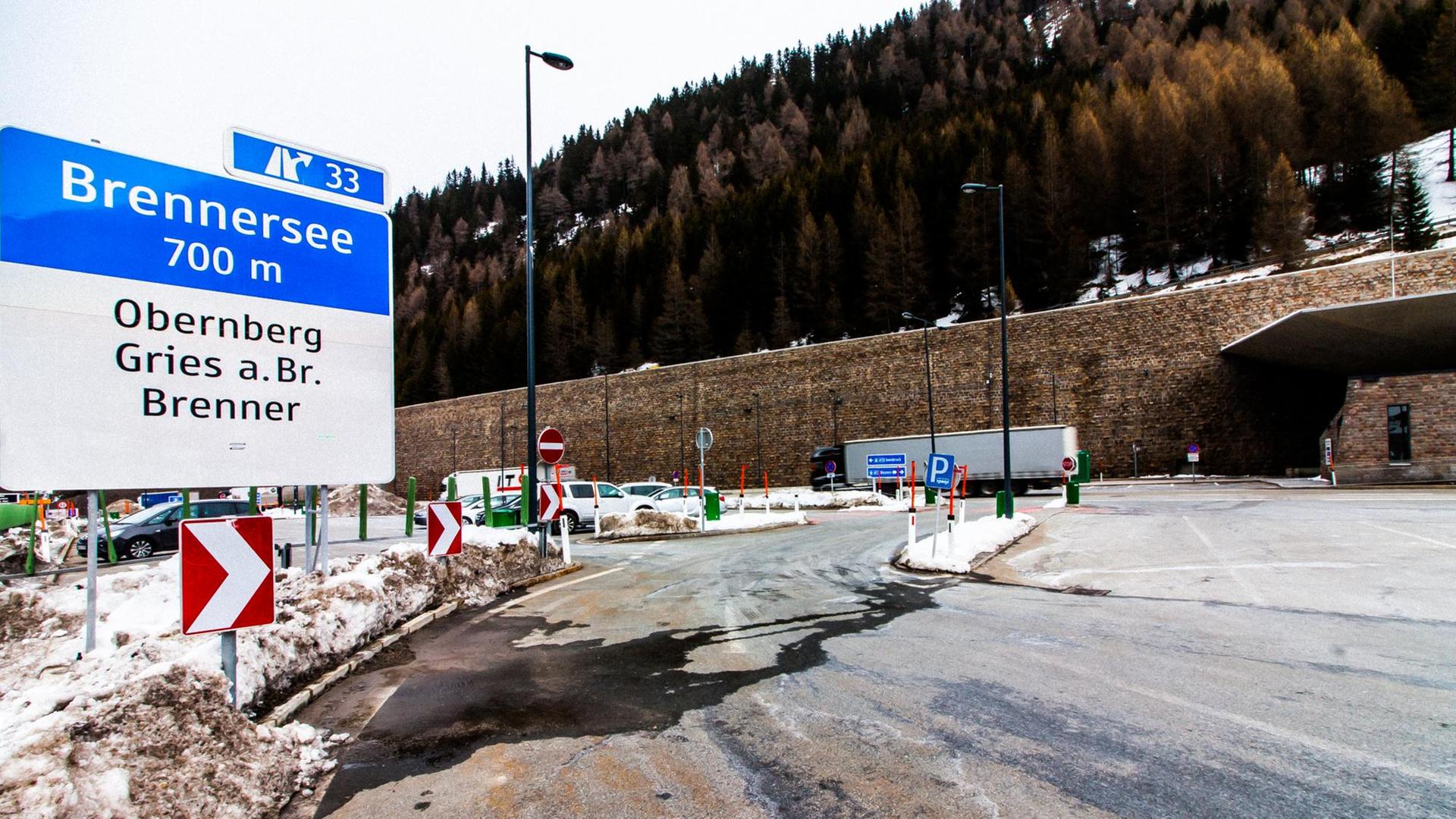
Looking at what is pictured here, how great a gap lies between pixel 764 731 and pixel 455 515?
21.8 ft

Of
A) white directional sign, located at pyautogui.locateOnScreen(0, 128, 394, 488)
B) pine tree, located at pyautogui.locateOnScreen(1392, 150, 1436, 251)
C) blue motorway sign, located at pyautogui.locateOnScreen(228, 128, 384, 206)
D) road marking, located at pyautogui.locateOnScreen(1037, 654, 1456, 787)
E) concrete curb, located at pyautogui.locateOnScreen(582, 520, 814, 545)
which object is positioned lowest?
concrete curb, located at pyautogui.locateOnScreen(582, 520, 814, 545)

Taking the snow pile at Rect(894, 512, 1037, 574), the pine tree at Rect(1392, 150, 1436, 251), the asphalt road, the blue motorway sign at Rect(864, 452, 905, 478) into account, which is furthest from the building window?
the pine tree at Rect(1392, 150, 1436, 251)

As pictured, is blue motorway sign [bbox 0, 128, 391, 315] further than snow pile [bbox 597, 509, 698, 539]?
No

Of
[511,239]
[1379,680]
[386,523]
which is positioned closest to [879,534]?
[1379,680]

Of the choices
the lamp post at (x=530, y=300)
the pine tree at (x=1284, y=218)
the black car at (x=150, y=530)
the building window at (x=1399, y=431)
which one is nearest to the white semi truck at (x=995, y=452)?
the building window at (x=1399, y=431)

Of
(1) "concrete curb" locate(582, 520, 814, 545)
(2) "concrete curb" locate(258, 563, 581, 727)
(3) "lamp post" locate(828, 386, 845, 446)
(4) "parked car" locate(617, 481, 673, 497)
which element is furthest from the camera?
(3) "lamp post" locate(828, 386, 845, 446)

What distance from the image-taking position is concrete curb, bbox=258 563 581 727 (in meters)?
5.34

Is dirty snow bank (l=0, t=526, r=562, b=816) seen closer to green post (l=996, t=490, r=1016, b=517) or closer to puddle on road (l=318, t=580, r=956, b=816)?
puddle on road (l=318, t=580, r=956, b=816)

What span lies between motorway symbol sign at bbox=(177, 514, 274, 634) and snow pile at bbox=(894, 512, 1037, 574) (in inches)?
388

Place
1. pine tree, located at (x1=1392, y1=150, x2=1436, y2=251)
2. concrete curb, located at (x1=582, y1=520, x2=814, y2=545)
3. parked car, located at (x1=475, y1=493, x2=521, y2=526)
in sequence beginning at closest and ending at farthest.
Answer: concrete curb, located at (x1=582, y1=520, x2=814, y2=545), parked car, located at (x1=475, y1=493, x2=521, y2=526), pine tree, located at (x1=1392, y1=150, x2=1436, y2=251)

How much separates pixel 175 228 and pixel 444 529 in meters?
4.93

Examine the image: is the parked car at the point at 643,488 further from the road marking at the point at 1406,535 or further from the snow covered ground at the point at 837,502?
the road marking at the point at 1406,535

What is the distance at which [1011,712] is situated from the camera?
4996mm

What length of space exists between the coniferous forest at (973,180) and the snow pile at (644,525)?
54360mm
